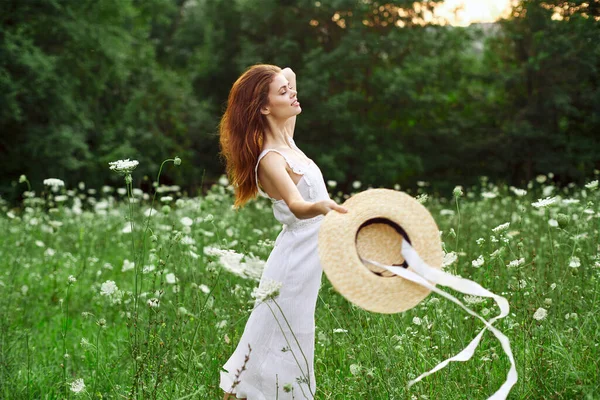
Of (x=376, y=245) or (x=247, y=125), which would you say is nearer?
(x=376, y=245)

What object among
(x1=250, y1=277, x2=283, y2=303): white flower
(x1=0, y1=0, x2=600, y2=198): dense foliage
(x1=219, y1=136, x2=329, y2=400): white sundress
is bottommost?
(x1=0, y1=0, x2=600, y2=198): dense foliage

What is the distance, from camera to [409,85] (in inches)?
840

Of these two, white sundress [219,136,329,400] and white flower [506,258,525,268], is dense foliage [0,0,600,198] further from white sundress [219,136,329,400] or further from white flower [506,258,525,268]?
white flower [506,258,525,268]

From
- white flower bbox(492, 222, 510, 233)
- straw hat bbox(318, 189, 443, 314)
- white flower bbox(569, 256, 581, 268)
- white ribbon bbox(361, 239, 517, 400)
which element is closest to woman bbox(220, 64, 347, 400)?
straw hat bbox(318, 189, 443, 314)

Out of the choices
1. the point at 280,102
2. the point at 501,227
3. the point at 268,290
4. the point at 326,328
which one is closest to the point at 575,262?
the point at 501,227

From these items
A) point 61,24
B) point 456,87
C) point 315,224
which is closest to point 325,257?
point 315,224

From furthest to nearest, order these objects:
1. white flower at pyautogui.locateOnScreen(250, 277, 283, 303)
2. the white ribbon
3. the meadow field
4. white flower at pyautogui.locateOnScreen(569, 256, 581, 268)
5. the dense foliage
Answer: the dense foliage → white flower at pyautogui.locateOnScreen(569, 256, 581, 268) → the meadow field → white flower at pyautogui.locateOnScreen(250, 277, 283, 303) → the white ribbon

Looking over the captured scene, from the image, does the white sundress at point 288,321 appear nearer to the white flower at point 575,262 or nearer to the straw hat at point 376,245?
the straw hat at point 376,245

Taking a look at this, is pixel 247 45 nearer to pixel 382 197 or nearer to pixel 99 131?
pixel 99 131

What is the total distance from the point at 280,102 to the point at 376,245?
3.18 ft

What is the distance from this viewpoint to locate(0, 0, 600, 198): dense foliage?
1894cm

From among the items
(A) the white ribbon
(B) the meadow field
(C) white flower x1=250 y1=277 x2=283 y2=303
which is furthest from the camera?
(B) the meadow field

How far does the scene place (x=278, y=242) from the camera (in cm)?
292

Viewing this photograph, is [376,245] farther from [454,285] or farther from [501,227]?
[501,227]
